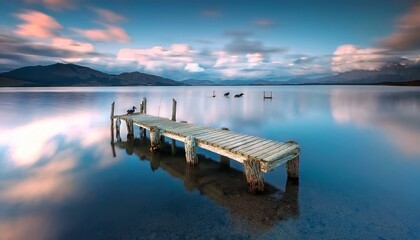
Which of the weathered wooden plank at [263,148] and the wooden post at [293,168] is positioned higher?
the weathered wooden plank at [263,148]

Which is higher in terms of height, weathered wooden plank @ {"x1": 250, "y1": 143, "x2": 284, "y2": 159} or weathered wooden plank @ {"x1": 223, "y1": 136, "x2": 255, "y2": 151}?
weathered wooden plank @ {"x1": 223, "y1": 136, "x2": 255, "y2": 151}

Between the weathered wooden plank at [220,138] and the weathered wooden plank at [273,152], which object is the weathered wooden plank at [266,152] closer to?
the weathered wooden plank at [273,152]

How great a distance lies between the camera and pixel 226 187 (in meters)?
10.4

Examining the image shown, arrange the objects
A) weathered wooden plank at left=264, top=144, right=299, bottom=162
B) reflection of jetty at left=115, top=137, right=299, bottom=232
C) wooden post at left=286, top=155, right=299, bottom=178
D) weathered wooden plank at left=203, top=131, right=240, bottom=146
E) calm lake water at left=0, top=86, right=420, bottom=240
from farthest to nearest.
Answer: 1. weathered wooden plank at left=203, top=131, right=240, bottom=146
2. wooden post at left=286, top=155, right=299, bottom=178
3. weathered wooden plank at left=264, top=144, right=299, bottom=162
4. reflection of jetty at left=115, top=137, right=299, bottom=232
5. calm lake water at left=0, top=86, right=420, bottom=240

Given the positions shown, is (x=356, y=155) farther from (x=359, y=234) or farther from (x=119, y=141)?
(x=119, y=141)

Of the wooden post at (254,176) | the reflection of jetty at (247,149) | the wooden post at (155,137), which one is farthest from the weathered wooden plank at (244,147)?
the wooden post at (155,137)

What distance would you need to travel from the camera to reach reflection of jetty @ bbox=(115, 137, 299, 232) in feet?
26.6

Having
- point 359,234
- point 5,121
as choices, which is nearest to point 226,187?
point 359,234

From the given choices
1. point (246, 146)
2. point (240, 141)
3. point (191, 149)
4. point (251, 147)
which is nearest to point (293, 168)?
point (251, 147)

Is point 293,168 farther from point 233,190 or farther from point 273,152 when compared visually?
point 233,190

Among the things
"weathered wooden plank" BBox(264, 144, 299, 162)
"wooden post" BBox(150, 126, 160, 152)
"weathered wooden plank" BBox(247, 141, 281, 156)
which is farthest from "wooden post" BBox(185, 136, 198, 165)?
"weathered wooden plank" BBox(264, 144, 299, 162)

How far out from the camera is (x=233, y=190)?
10.1 metres

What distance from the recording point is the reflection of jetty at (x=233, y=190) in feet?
26.6

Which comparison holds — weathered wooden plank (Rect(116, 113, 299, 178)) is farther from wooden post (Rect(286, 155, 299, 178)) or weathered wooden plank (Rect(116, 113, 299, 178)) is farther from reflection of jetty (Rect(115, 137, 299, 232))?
reflection of jetty (Rect(115, 137, 299, 232))
